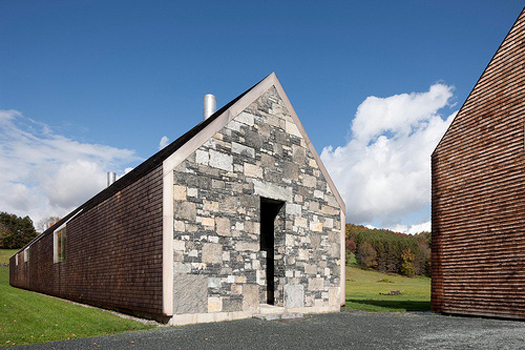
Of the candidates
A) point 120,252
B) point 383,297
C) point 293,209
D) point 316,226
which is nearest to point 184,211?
point 120,252

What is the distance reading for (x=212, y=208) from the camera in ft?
37.3

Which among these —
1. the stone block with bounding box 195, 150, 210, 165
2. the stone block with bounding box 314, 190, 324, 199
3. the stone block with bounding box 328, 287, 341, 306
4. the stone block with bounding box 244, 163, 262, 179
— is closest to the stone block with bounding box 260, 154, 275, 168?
the stone block with bounding box 244, 163, 262, 179

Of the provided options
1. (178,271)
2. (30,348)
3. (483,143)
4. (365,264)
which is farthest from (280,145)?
(365,264)

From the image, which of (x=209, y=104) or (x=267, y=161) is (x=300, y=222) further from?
(x=209, y=104)

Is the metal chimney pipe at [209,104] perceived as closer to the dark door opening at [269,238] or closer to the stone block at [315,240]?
the dark door opening at [269,238]

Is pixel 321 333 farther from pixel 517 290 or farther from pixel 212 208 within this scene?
pixel 517 290

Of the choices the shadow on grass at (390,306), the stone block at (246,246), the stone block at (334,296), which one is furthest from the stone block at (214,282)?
the shadow on grass at (390,306)

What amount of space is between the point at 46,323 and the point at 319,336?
6131 mm

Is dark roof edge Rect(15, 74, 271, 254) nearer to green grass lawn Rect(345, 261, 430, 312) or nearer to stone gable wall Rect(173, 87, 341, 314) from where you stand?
stone gable wall Rect(173, 87, 341, 314)

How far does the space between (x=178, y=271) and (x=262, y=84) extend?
6.57 metres

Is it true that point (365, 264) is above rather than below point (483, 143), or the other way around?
below

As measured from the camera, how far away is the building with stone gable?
34.6 feet

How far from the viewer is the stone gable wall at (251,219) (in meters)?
10.8

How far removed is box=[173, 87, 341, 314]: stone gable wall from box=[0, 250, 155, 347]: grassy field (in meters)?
1.70
